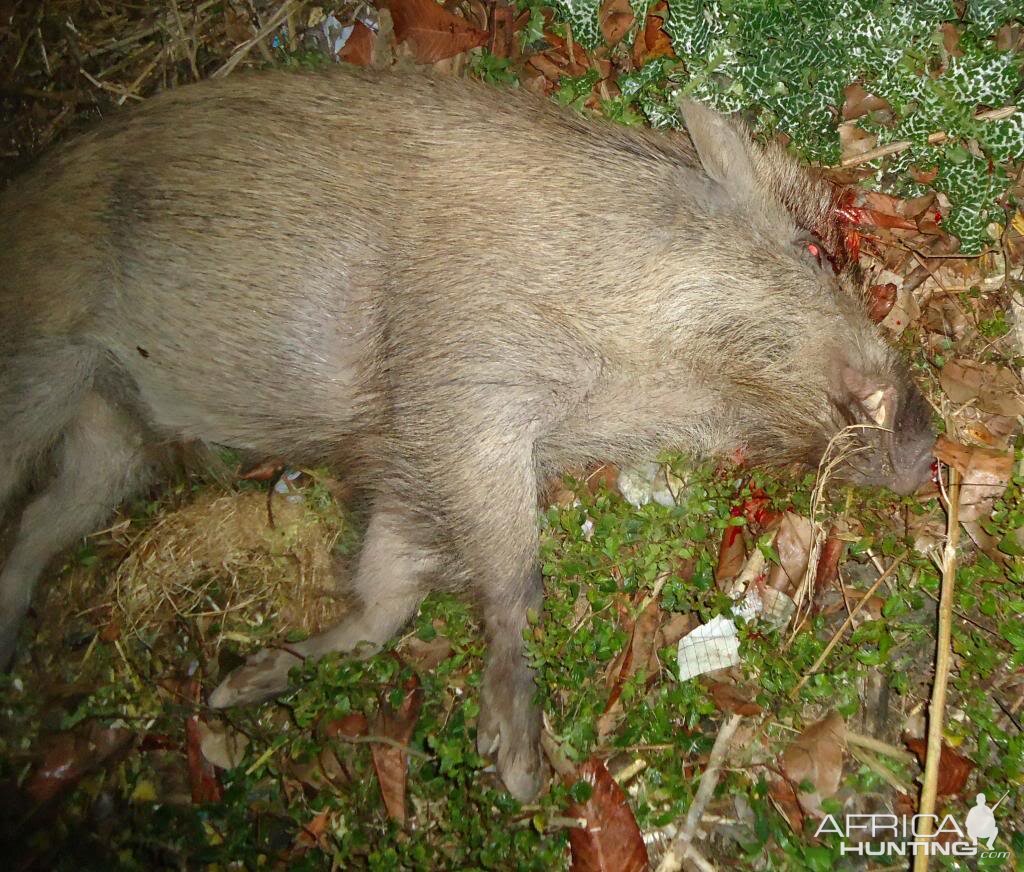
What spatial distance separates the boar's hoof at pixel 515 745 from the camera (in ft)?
11.3

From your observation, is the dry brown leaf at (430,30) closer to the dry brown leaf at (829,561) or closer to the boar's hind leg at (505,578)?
the boar's hind leg at (505,578)

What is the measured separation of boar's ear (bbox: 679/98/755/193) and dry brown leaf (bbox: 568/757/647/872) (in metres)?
2.73

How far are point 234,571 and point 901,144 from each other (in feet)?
13.7

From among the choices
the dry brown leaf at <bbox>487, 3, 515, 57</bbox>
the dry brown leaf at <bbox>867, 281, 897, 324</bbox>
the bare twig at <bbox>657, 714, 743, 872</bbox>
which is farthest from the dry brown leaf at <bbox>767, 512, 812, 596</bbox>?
the dry brown leaf at <bbox>487, 3, 515, 57</bbox>

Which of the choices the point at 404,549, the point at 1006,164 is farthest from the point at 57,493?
the point at 1006,164


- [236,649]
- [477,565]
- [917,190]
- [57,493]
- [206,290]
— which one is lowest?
[236,649]

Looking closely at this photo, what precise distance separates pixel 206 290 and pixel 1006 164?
13.2 feet

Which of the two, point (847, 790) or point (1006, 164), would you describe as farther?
point (1006, 164)

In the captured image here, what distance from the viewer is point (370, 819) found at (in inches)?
139

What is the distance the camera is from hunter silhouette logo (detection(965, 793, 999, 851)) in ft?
10.5

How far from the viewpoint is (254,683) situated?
3723mm

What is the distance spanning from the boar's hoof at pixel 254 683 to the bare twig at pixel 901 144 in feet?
12.7

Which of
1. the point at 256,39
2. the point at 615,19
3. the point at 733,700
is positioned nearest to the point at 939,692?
the point at 733,700

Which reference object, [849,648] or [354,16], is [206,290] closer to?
[354,16]
